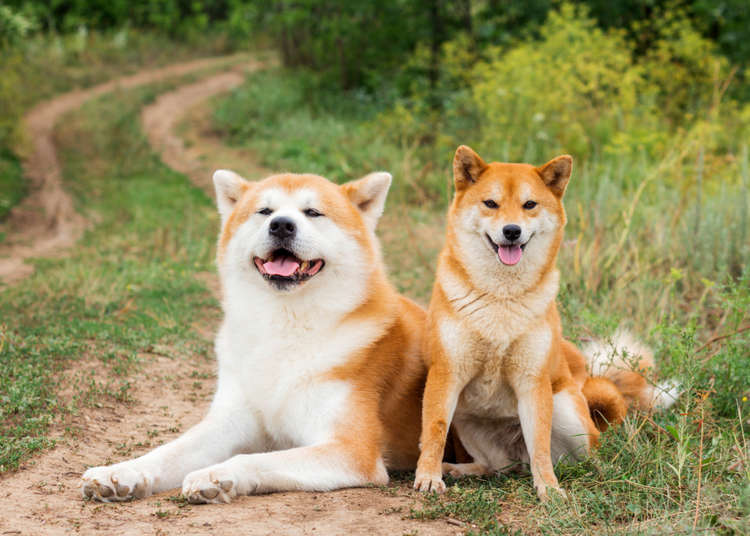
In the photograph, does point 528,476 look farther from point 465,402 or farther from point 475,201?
point 475,201

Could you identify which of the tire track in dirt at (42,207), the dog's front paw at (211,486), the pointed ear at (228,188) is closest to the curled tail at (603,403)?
the dog's front paw at (211,486)

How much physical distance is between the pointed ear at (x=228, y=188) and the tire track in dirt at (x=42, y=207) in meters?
4.59

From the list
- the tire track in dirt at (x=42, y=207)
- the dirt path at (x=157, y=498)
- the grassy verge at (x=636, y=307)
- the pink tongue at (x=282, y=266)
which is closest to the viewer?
the dirt path at (x=157, y=498)

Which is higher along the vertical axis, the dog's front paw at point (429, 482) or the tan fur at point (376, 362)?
the tan fur at point (376, 362)

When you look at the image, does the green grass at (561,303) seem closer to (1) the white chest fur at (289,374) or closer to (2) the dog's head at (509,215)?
(1) the white chest fur at (289,374)

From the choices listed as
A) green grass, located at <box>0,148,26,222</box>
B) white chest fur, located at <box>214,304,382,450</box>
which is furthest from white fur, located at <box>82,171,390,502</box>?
green grass, located at <box>0,148,26,222</box>

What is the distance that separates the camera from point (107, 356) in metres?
5.33

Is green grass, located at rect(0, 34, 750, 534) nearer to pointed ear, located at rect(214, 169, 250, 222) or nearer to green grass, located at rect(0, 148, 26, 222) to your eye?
green grass, located at rect(0, 148, 26, 222)

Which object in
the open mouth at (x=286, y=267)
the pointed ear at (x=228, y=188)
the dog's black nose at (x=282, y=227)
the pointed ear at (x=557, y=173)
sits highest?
the pointed ear at (x=557, y=173)

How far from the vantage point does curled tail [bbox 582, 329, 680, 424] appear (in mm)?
4262

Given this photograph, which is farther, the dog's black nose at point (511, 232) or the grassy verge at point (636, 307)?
the dog's black nose at point (511, 232)

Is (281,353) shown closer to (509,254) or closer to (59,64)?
(509,254)

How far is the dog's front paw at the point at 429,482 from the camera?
345 centimetres

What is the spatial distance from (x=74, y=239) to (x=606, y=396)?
786cm
